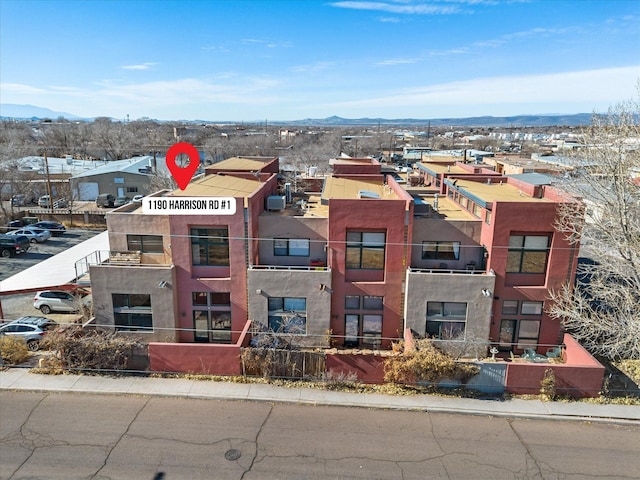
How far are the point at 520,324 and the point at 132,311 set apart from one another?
788 inches

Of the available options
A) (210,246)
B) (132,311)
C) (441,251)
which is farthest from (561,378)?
(132,311)

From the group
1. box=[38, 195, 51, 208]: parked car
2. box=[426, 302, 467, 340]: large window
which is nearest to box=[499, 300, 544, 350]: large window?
box=[426, 302, 467, 340]: large window

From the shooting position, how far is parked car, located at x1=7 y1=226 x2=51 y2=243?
43.1m

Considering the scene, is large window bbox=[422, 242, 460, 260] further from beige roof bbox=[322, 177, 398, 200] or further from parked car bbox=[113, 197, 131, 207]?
parked car bbox=[113, 197, 131, 207]

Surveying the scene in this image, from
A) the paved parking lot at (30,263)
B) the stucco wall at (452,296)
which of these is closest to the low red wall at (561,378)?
the stucco wall at (452,296)

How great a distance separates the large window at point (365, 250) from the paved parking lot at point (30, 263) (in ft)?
57.0

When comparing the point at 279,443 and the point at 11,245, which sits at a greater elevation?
the point at 11,245

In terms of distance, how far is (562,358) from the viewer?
2230 cm

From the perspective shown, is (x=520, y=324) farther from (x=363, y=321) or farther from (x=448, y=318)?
(x=363, y=321)

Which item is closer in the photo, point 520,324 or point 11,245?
point 520,324

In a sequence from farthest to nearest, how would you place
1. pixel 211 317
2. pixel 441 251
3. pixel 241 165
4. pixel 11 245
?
pixel 11 245 → pixel 241 165 → pixel 211 317 → pixel 441 251

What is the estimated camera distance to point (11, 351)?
20.8 meters

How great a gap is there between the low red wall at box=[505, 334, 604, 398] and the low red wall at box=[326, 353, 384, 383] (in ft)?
17.9

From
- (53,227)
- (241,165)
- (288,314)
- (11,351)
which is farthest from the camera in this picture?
(53,227)
